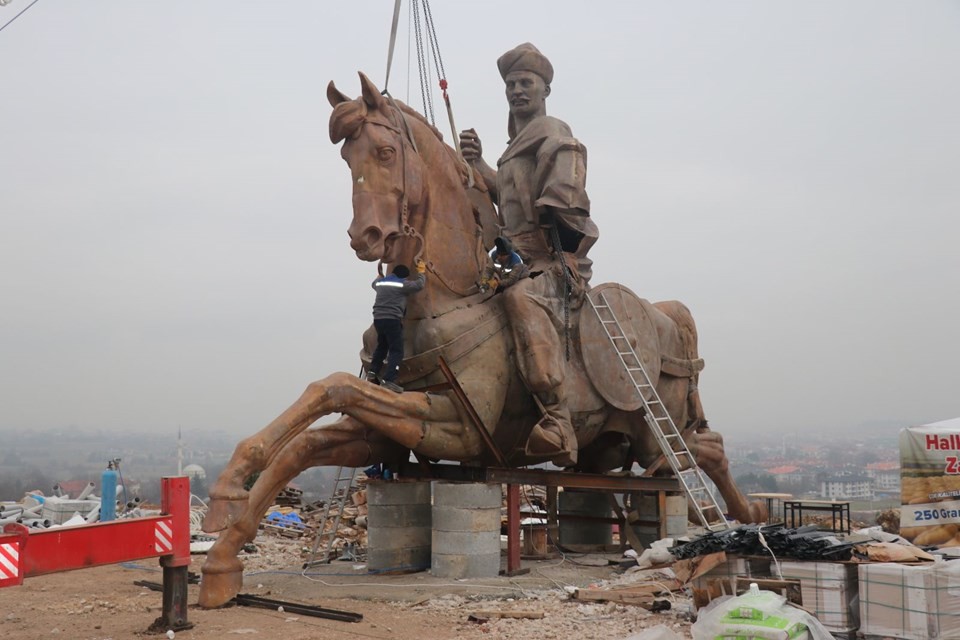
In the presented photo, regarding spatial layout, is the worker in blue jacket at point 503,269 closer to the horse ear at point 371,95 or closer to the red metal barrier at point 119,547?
the horse ear at point 371,95

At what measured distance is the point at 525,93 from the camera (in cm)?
1112

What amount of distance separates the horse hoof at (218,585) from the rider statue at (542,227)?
10.1 ft

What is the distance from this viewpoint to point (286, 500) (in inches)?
650

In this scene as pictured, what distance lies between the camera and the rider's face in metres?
11.1

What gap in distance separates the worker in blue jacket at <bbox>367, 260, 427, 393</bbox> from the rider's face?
294 centimetres

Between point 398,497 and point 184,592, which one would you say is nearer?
point 184,592

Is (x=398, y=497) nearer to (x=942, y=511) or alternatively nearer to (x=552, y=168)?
(x=552, y=168)

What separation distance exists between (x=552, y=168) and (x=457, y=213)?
1.26 metres

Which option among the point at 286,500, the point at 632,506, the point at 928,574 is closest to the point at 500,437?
the point at 632,506

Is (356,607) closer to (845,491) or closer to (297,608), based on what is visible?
(297,608)

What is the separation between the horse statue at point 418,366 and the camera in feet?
26.5

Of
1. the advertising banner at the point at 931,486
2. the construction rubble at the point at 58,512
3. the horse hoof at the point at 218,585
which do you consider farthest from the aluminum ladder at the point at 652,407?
the construction rubble at the point at 58,512

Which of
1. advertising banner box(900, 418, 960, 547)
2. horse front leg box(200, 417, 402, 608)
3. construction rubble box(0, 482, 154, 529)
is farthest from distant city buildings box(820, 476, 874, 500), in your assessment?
construction rubble box(0, 482, 154, 529)

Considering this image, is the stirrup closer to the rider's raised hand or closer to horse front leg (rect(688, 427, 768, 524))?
the rider's raised hand
